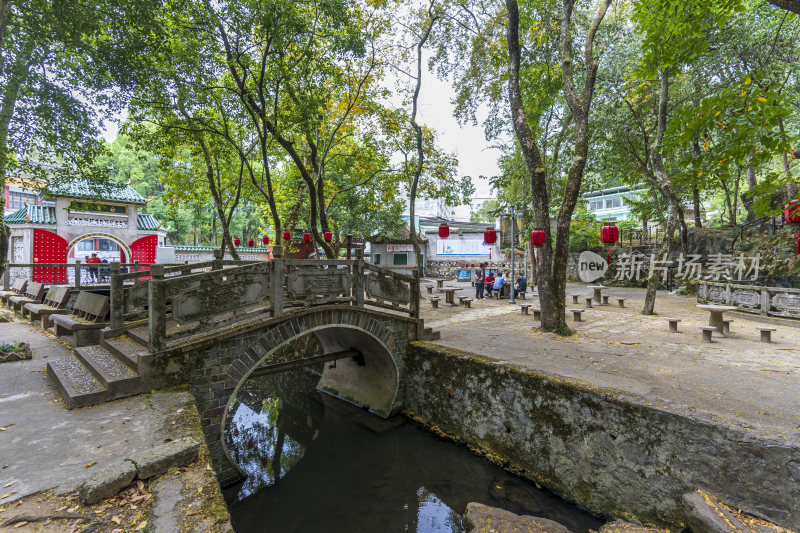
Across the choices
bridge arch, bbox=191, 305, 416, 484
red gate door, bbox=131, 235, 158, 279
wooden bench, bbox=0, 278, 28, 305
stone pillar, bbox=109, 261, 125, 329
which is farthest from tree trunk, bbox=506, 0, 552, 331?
red gate door, bbox=131, 235, 158, 279

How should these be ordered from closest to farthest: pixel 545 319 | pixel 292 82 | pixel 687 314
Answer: pixel 545 319
pixel 292 82
pixel 687 314

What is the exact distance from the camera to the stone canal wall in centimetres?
368

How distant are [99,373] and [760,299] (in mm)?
15787

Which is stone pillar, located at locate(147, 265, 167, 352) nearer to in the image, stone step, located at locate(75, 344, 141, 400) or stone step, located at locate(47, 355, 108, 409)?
stone step, located at locate(75, 344, 141, 400)

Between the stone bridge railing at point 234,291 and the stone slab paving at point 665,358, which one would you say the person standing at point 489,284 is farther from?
the stone bridge railing at point 234,291

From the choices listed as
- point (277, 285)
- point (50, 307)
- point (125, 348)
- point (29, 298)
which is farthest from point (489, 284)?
point (29, 298)

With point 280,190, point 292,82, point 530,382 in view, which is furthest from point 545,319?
point 280,190

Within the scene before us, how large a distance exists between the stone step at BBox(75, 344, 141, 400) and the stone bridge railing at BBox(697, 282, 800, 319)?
47.4ft

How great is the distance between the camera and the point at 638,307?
13.0m

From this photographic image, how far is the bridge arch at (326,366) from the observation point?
4.86m

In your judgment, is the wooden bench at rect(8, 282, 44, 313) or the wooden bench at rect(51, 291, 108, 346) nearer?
the wooden bench at rect(51, 291, 108, 346)

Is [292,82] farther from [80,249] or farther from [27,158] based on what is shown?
[80,249]

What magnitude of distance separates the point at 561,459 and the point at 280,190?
1480 centimetres

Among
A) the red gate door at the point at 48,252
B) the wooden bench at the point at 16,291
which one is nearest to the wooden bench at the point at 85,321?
the wooden bench at the point at 16,291
